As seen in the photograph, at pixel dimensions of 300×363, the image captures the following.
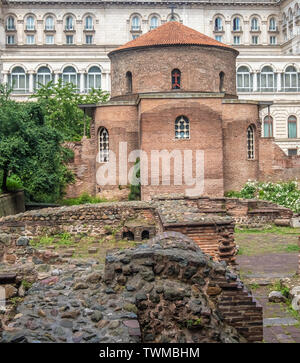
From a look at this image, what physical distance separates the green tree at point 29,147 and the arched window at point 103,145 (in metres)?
3.48

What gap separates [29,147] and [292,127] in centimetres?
3588

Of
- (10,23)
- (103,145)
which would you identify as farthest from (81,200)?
(10,23)

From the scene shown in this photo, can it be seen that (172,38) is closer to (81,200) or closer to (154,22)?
(81,200)

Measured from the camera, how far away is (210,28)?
6612 cm

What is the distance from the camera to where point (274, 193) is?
2441 cm

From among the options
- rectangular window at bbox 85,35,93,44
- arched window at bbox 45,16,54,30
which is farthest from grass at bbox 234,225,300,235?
arched window at bbox 45,16,54,30

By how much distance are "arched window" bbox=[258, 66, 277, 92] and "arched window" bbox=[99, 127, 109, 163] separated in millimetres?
30086

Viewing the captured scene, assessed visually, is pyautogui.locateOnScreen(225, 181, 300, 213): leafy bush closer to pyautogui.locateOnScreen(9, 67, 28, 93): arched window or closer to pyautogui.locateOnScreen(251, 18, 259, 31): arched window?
pyautogui.locateOnScreen(9, 67, 28, 93): arched window

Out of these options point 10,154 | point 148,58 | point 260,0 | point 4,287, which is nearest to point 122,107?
point 148,58

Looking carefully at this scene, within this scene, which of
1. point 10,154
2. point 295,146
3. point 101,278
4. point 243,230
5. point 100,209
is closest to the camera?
point 101,278

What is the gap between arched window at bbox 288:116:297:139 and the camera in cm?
5328

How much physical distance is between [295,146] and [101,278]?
159 feet
